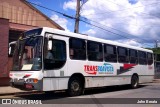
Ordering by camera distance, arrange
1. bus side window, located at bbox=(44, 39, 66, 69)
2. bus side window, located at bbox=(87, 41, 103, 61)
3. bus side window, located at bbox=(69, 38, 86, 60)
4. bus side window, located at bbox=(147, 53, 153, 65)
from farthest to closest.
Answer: bus side window, located at bbox=(147, 53, 153, 65) → bus side window, located at bbox=(87, 41, 103, 61) → bus side window, located at bbox=(69, 38, 86, 60) → bus side window, located at bbox=(44, 39, 66, 69)

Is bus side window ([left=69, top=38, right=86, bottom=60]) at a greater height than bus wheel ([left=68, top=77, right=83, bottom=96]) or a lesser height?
greater

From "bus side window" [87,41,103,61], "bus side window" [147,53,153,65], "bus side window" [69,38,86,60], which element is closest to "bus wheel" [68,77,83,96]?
"bus side window" [69,38,86,60]

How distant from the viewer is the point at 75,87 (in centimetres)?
1330

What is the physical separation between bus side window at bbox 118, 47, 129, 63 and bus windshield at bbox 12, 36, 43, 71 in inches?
259

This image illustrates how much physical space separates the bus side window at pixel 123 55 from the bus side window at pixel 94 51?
219 cm

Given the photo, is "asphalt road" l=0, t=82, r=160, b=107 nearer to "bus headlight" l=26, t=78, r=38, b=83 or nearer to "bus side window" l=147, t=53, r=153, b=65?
"bus headlight" l=26, t=78, r=38, b=83

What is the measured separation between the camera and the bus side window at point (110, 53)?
15.6 metres

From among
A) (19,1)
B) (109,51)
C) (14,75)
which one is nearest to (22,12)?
(19,1)

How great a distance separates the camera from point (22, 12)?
2062cm

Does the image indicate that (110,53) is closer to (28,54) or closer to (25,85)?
(28,54)

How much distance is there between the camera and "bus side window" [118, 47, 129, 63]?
55.7 ft

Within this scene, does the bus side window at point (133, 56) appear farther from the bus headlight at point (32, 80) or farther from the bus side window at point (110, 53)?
the bus headlight at point (32, 80)

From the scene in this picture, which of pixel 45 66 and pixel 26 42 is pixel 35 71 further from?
pixel 26 42

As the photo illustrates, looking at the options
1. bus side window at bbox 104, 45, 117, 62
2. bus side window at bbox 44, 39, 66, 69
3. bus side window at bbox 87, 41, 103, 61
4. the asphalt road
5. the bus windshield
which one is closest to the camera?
the asphalt road
